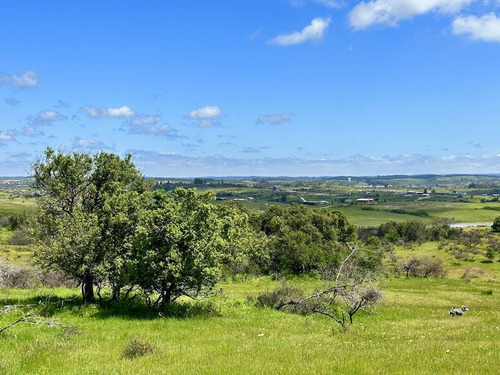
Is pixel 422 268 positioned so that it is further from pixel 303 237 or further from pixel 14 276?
pixel 14 276

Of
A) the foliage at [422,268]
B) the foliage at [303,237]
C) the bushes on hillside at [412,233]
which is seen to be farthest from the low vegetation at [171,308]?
the bushes on hillside at [412,233]

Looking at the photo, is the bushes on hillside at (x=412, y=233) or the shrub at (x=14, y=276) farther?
the bushes on hillside at (x=412, y=233)

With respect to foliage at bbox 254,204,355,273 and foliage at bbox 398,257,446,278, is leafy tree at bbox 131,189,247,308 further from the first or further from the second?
foliage at bbox 398,257,446,278

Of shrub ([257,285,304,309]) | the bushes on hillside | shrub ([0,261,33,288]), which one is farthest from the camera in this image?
the bushes on hillside

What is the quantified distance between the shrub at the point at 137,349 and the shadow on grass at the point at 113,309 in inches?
337

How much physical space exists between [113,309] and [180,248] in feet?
17.7

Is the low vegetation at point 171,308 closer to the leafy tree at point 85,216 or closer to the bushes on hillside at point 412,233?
the leafy tree at point 85,216

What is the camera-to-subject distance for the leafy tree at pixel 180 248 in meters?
22.5

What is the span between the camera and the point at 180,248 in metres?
23.4

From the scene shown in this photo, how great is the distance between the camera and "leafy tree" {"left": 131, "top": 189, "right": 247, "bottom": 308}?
22547 millimetres

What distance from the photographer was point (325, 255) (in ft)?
204

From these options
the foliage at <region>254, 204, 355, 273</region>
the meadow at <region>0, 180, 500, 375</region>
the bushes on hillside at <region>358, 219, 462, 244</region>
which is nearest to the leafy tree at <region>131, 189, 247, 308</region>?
the meadow at <region>0, 180, 500, 375</region>

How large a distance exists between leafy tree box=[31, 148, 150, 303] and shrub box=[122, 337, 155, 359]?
30.0ft

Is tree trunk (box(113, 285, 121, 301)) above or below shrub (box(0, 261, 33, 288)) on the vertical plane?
above
